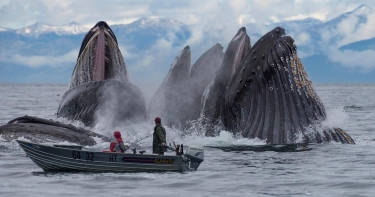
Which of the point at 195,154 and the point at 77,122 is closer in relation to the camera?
the point at 195,154

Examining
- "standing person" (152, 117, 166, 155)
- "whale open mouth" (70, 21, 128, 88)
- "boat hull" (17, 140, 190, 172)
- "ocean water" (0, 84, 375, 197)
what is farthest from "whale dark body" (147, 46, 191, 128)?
"boat hull" (17, 140, 190, 172)

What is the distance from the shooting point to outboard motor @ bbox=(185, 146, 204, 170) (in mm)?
17125

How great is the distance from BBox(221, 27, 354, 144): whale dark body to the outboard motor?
2402 mm

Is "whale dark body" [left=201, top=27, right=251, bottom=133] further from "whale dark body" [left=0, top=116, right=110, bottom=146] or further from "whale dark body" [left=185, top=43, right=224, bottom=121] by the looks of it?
"whale dark body" [left=0, top=116, right=110, bottom=146]

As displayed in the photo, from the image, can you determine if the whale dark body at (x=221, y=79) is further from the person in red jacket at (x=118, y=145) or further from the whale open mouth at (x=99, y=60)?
the whale open mouth at (x=99, y=60)

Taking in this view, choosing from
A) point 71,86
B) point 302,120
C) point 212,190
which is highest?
point 71,86

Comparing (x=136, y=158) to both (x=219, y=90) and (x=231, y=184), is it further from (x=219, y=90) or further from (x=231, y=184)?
(x=219, y=90)

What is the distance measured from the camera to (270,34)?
1856cm

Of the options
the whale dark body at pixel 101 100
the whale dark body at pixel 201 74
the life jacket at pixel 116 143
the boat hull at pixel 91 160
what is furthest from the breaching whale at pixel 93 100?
the life jacket at pixel 116 143

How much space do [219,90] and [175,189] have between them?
17.5 feet

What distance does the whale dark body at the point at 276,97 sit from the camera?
18.5m

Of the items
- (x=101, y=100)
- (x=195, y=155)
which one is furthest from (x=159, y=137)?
(x=101, y=100)

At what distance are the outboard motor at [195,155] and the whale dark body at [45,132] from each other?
3151 mm

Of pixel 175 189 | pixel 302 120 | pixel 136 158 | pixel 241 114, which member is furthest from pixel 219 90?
pixel 175 189
